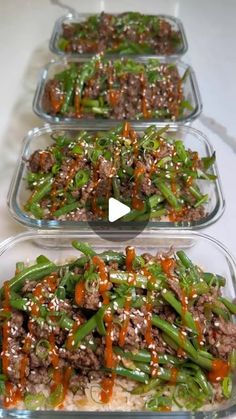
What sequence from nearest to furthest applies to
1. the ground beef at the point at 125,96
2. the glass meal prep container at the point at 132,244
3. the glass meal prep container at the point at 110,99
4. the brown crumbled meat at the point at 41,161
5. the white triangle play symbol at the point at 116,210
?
1. the glass meal prep container at the point at 132,244
2. the white triangle play symbol at the point at 116,210
3. the brown crumbled meat at the point at 41,161
4. the glass meal prep container at the point at 110,99
5. the ground beef at the point at 125,96

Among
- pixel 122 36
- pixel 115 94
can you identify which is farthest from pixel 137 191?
pixel 122 36

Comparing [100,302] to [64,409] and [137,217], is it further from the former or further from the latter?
[137,217]

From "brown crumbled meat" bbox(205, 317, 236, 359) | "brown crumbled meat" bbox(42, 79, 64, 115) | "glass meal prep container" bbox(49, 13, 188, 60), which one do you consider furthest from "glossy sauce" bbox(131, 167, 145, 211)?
"glass meal prep container" bbox(49, 13, 188, 60)

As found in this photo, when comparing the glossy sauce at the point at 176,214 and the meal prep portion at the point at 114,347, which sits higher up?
the glossy sauce at the point at 176,214

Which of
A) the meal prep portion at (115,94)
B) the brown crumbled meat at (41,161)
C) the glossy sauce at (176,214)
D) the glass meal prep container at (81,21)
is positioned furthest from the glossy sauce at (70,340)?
the glass meal prep container at (81,21)

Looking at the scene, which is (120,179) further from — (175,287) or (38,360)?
(38,360)

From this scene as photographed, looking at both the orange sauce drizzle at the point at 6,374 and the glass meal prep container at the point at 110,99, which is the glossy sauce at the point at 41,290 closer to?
the orange sauce drizzle at the point at 6,374

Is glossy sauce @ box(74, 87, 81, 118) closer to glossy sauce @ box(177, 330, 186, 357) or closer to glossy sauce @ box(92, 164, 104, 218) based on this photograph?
glossy sauce @ box(92, 164, 104, 218)
